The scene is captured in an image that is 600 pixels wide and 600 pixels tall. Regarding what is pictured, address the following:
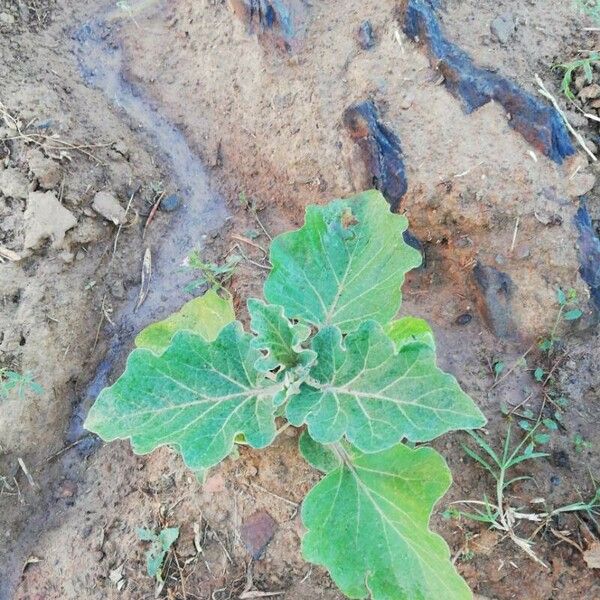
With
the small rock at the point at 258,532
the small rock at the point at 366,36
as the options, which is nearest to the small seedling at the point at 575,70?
the small rock at the point at 366,36

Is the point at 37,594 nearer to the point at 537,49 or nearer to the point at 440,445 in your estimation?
the point at 440,445

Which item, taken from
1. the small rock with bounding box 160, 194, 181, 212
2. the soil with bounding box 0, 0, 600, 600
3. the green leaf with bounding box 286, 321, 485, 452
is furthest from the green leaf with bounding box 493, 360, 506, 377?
the small rock with bounding box 160, 194, 181, 212

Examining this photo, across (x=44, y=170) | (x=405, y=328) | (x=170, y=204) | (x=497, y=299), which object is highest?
(x=44, y=170)

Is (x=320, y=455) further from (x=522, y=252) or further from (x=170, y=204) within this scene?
(x=170, y=204)

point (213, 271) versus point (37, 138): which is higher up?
point (37, 138)

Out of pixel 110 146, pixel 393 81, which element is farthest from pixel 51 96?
pixel 393 81

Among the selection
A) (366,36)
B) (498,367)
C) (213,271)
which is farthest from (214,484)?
(366,36)

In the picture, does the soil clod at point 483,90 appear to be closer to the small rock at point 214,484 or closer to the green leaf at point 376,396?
the green leaf at point 376,396
